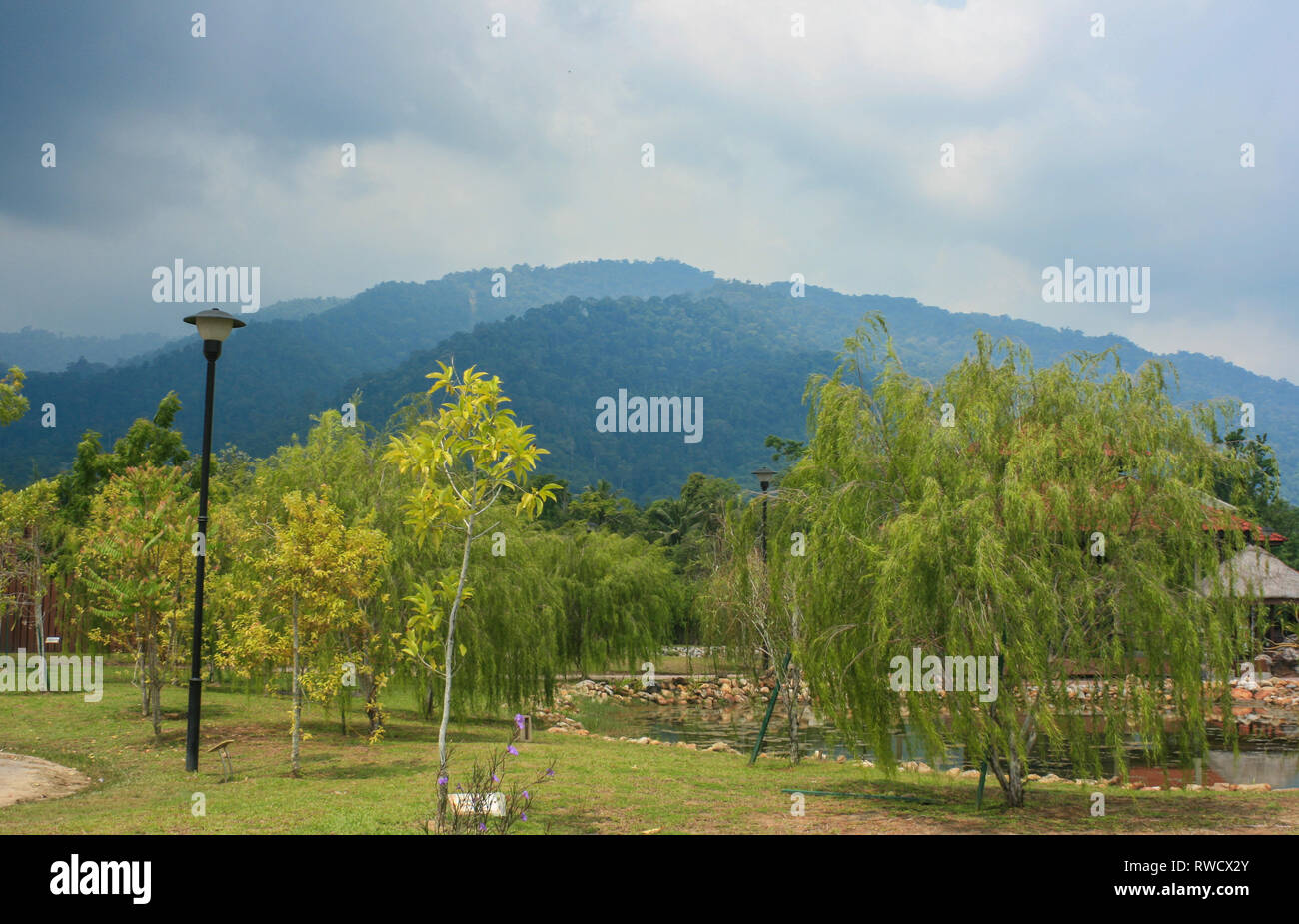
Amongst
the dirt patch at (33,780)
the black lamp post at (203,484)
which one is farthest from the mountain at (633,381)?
the black lamp post at (203,484)

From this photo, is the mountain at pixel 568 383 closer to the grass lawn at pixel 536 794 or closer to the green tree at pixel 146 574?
the green tree at pixel 146 574

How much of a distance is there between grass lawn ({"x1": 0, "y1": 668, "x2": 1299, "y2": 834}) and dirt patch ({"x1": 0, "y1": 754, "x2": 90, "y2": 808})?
252 millimetres

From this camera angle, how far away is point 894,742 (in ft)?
64.8

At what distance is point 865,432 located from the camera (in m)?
10.2

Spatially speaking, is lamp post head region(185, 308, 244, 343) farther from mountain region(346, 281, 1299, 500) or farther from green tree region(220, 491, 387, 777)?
mountain region(346, 281, 1299, 500)

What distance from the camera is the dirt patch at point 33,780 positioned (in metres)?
10.0

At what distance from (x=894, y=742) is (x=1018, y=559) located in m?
12.1

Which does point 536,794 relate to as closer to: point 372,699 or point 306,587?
point 306,587

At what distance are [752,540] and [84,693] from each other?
1519 cm

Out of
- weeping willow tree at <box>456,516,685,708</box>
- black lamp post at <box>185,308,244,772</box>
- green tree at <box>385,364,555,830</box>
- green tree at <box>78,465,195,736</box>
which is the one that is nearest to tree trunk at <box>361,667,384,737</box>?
weeping willow tree at <box>456,516,685,708</box>

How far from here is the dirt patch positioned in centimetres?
1002
